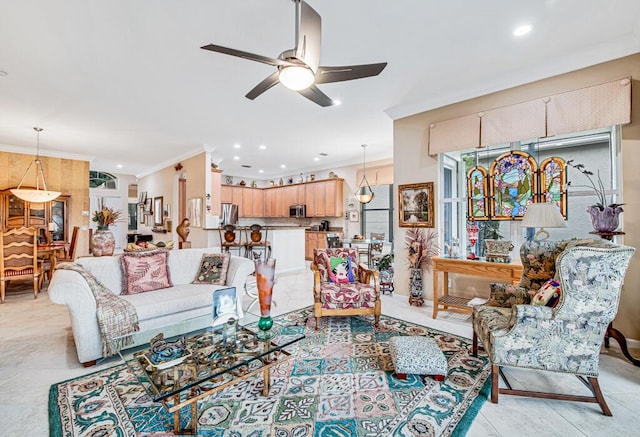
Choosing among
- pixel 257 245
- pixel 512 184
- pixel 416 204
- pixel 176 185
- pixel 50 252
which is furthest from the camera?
pixel 176 185

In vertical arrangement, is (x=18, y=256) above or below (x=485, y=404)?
above

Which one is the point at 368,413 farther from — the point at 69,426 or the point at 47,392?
the point at 47,392

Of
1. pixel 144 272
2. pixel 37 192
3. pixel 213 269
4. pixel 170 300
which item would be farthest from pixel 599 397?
pixel 37 192

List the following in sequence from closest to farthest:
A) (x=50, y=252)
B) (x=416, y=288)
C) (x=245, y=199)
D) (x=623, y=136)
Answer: (x=623, y=136) → (x=416, y=288) → (x=50, y=252) → (x=245, y=199)

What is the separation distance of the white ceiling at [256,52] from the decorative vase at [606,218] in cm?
155

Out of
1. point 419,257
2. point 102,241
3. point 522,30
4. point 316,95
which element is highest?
point 522,30

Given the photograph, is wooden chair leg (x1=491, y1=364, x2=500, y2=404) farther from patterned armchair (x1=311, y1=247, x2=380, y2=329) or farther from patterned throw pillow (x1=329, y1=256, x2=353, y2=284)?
patterned throw pillow (x1=329, y1=256, x2=353, y2=284)

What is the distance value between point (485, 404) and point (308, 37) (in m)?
2.79

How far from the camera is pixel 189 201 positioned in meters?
7.06

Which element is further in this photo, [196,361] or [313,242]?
[313,242]

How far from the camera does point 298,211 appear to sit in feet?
29.3

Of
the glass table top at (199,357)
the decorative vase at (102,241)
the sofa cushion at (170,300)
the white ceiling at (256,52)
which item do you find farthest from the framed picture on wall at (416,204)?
the decorative vase at (102,241)

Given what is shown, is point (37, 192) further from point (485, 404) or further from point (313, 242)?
point (485, 404)

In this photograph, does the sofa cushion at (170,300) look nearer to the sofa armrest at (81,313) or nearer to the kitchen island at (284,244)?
the sofa armrest at (81,313)
